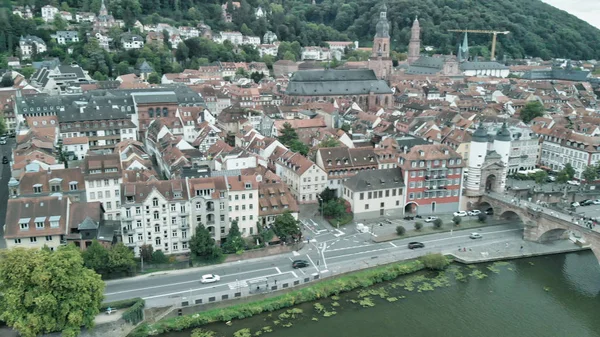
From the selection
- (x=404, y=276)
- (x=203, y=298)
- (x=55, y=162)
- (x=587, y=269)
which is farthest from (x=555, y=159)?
(x=55, y=162)

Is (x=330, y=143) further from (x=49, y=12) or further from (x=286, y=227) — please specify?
(x=49, y=12)

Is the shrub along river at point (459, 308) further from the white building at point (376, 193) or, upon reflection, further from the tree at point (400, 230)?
the white building at point (376, 193)

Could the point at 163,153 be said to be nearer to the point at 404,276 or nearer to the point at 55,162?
the point at 55,162

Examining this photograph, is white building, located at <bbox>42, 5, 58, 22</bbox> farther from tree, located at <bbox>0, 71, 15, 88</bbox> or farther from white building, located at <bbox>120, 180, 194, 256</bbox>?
white building, located at <bbox>120, 180, 194, 256</bbox>

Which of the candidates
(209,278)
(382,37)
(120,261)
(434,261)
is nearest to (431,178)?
(434,261)

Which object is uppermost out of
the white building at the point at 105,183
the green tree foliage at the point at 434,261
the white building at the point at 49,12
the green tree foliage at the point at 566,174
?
the white building at the point at 49,12

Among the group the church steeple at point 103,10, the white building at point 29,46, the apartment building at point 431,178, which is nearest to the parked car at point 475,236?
the apartment building at point 431,178

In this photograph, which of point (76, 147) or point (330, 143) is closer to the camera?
point (76, 147)
